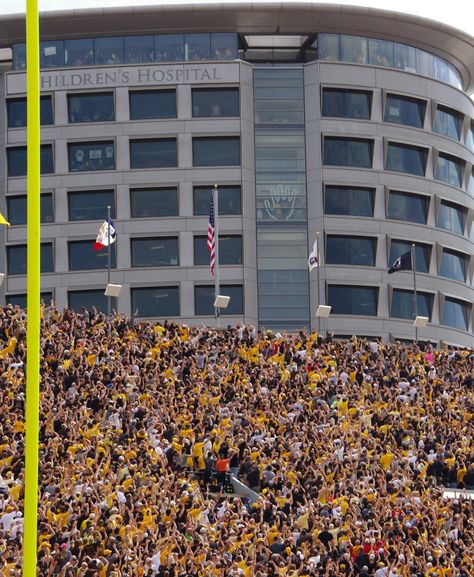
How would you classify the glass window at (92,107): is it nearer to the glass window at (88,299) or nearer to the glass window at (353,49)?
the glass window at (88,299)

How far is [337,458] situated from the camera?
38531mm

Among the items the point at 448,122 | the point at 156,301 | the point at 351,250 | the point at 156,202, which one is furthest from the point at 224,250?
the point at 448,122

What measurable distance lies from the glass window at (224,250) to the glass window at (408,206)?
8.49 m

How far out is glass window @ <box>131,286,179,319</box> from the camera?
254 ft

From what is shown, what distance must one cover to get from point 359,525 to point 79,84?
50141 millimetres

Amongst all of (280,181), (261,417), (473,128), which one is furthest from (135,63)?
(261,417)

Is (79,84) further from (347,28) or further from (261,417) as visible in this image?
(261,417)

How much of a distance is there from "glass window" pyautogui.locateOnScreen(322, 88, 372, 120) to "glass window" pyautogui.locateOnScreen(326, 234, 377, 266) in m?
6.70

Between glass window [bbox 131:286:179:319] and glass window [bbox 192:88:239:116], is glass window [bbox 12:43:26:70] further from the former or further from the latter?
glass window [bbox 131:286:179:319]

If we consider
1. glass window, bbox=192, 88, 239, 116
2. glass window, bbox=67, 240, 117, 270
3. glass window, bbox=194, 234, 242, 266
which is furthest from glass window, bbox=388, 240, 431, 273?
glass window, bbox=67, 240, 117, 270

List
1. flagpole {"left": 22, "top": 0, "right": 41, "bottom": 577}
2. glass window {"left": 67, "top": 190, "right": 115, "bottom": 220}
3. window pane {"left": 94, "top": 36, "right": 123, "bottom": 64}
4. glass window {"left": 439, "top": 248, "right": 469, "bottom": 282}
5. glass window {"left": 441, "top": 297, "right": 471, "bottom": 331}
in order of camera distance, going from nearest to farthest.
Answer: flagpole {"left": 22, "top": 0, "right": 41, "bottom": 577} < glass window {"left": 67, "top": 190, "right": 115, "bottom": 220} < window pane {"left": 94, "top": 36, "right": 123, "bottom": 64} < glass window {"left": 441, "top": 297, "right": 471, "bottom": 331} < glass window {"left": 439, "top": 248, "right": 469, "bottom": 282}

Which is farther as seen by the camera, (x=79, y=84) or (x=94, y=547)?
(x=79, y=84)

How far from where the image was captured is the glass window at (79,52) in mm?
80062

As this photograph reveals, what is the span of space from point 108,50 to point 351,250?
17.0 metres
